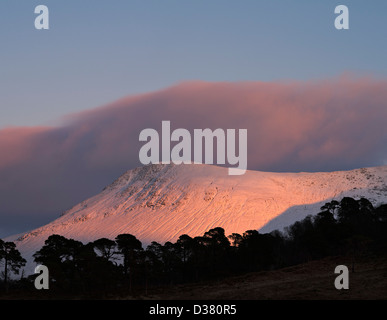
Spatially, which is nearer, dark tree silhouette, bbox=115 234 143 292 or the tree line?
the tree line

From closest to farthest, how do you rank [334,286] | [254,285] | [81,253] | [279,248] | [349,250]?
[334,286]
[254,285]
[81,253]
[349,250]
[279,248]

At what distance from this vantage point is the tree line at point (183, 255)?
96.7 m

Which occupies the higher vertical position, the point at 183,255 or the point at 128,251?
the point at 128,251

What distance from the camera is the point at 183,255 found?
401ft

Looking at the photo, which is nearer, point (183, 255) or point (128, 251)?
point (128, 251)

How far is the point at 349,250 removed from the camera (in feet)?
365

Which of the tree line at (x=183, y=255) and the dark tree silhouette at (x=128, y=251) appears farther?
the dark tree silhouette at (x=128, y=251)

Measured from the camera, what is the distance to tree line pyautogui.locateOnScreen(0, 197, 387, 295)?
96688 millimetres

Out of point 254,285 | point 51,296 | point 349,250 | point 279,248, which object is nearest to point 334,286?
point 254,285
